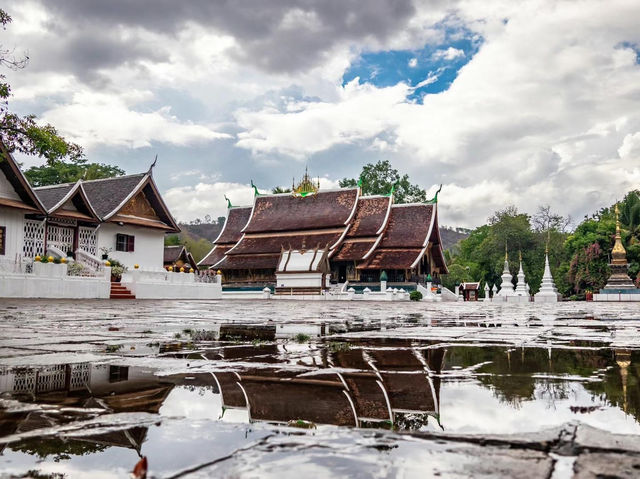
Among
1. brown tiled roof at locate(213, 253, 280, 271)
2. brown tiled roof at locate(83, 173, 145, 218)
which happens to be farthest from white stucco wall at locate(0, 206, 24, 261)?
brown tiled roof at locate(213, 253, 280, 271)

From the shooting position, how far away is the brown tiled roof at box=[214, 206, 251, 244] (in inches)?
1687

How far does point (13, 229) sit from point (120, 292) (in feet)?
17.1

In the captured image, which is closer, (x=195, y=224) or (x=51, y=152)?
(x=51, y=152)

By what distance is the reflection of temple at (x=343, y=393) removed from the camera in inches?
77.7

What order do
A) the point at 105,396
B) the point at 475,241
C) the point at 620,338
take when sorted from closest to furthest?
the point at 105,396 < the point at 620,338 < the point at 475,241

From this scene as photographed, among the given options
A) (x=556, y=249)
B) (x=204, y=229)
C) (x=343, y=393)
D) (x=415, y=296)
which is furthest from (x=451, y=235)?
(x=343, y=393)

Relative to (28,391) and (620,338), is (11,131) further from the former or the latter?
(620,338)

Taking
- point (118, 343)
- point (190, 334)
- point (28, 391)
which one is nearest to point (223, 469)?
point (28, 391)

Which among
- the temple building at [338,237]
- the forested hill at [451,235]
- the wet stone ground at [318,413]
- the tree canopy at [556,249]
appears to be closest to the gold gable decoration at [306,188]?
the temple building at [338,237]

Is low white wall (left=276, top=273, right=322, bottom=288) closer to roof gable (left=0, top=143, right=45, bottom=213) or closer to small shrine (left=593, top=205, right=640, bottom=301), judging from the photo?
roof gable (left=0, top=143, right=45, bottom=213)

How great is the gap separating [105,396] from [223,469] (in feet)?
3.60

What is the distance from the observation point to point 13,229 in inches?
886

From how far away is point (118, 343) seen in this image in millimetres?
4395

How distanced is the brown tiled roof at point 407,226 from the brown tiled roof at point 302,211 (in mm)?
2934
